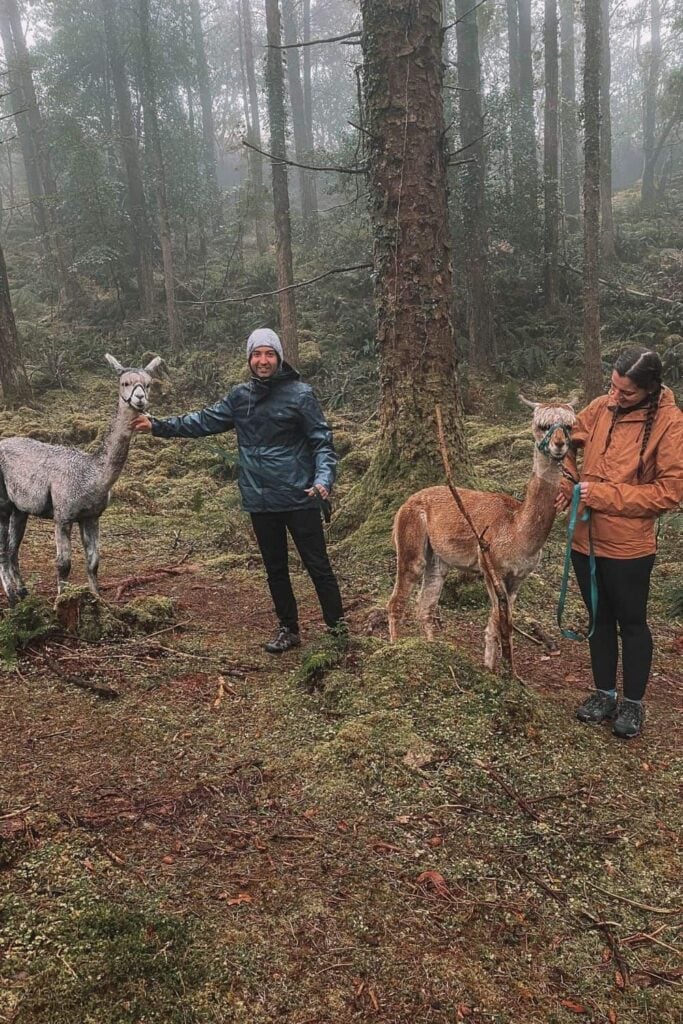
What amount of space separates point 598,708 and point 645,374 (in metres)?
2.24

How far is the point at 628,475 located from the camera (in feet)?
14.0

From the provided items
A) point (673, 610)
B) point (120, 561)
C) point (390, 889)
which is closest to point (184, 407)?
point (120, 561)

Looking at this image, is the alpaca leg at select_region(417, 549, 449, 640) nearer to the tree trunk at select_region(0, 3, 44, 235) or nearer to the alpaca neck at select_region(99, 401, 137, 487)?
the alpaca neck at select_region(99, 401, 137, 487)

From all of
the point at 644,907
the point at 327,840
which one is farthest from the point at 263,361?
the point at 644,907

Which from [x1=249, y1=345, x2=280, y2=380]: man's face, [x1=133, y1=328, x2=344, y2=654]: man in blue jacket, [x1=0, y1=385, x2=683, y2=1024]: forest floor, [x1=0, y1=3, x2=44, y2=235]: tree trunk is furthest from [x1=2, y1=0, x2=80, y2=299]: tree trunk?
[x1=0, y1=385, x2=683, y2=1024]: forest floor

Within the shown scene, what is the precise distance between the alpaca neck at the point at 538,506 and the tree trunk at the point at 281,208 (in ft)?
42.1

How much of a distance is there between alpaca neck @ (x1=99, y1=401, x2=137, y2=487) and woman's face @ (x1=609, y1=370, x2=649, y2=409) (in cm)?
388

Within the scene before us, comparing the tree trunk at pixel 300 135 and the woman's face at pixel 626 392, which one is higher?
the tree trunk at pixel 300 135

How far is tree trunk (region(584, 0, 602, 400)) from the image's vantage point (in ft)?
44.9

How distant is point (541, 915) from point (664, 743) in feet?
6.53

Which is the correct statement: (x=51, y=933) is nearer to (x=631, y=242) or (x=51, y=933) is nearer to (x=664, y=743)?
(x=664, y=743)

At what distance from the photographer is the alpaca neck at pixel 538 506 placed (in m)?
4.58

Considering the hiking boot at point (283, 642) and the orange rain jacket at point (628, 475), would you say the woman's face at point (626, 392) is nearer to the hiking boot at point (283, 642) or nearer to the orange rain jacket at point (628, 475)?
the orange rain jacket at point (628, 475)

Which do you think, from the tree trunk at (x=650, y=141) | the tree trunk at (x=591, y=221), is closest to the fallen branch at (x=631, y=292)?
the tree trunk at (x=591, y=221)
